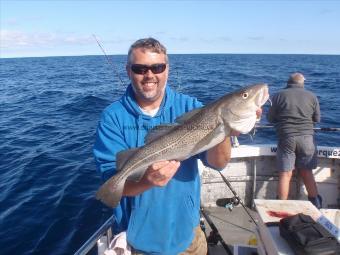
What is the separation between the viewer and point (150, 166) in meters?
3.36

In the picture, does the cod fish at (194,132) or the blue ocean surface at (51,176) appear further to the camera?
the blue ocean surface at (51,176)

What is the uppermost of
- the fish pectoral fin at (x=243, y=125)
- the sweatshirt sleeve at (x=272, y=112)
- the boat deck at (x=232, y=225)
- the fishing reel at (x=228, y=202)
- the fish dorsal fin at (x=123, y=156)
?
the fish pectoral fin at (x=243, y=125)

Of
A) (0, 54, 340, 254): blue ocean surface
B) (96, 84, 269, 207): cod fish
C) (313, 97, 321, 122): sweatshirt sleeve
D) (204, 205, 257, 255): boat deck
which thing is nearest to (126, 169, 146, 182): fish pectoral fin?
(96, 84, 269, 207): cod fish

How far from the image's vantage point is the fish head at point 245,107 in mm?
3342

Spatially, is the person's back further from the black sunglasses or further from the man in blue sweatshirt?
the black sunglasses

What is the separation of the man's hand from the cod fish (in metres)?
0.14

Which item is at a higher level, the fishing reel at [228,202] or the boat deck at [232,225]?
the fishing reel at [228,202]

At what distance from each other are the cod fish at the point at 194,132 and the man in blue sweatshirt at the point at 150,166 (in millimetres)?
131

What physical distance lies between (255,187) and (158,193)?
465 cm

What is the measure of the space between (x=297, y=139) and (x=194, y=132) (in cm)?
442

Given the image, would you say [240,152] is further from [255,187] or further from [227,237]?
[227,237]

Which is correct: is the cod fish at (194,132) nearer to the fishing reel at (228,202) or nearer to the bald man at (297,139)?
A: the bald man at (297,139)

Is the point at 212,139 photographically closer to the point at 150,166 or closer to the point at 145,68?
the point at 150,166

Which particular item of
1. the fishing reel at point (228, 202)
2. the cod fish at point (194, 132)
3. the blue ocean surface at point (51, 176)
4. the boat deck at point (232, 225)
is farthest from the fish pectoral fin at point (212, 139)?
the fishing reel at point (228, 202)
